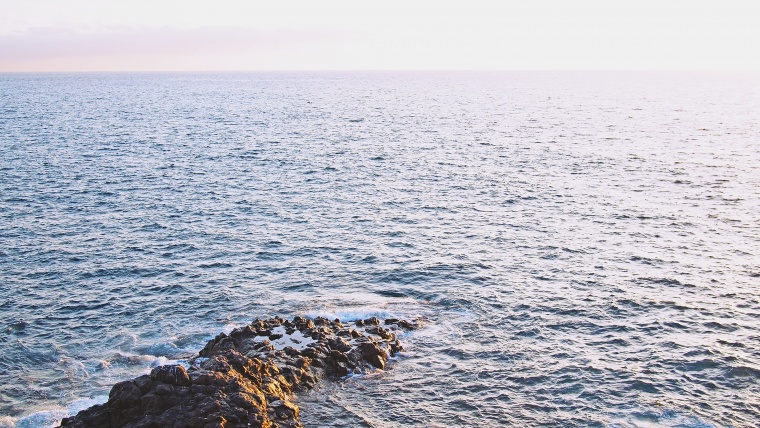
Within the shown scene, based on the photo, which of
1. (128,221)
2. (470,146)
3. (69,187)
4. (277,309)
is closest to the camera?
(277,309)

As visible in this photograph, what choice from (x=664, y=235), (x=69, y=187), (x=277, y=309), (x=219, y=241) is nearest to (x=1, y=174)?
(x=69, y=187)

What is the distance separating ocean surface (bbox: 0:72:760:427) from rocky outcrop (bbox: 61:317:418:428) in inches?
60.8

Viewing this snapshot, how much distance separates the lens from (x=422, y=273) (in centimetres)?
5044

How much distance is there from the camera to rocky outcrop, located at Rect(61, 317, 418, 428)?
27438 mm

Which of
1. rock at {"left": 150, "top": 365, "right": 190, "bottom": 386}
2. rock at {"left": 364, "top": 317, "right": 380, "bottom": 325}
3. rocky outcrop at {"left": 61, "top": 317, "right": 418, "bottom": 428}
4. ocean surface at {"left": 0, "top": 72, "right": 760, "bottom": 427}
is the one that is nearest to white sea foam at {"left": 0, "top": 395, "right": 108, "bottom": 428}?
ocean surface at {"left": 0, "top": 72, "right": 760, "bottom": 427}

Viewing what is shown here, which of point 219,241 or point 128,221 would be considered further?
point 128,221

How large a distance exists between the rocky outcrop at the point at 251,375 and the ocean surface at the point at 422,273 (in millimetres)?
1543

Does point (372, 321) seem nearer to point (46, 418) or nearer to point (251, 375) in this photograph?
point (251, 375)

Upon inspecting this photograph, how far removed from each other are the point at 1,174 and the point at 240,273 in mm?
50019

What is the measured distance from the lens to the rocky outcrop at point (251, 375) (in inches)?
1080

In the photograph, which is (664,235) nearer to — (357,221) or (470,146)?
(357,221)

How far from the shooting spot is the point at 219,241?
57969mm

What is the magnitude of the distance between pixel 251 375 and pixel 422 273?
70.6 feet

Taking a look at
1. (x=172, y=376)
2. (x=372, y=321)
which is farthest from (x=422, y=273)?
(x=172, y=376)
